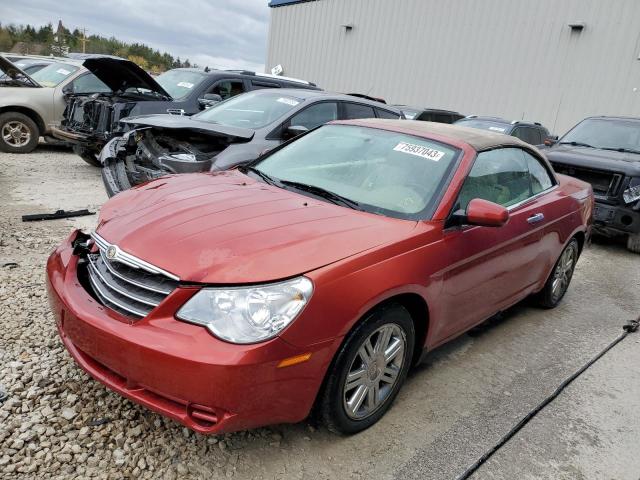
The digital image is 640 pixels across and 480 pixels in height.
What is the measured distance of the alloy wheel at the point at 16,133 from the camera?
8.89m

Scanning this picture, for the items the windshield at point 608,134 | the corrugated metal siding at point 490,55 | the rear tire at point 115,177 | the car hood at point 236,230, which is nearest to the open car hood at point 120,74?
the rear tire at point 115,177

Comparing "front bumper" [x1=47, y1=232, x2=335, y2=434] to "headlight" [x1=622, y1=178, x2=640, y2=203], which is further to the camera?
"headlight" [x1=622, y1=178, x2=640, y2=203]

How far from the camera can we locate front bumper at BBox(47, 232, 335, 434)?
6.61 ft

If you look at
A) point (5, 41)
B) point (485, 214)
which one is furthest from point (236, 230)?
point (5, 41)

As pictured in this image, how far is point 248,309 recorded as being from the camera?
2.11 metres

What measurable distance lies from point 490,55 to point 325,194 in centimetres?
1551

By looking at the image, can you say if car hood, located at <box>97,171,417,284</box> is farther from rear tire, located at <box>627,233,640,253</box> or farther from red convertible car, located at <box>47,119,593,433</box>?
rear tire, located at <box>627,233,640,253</box>

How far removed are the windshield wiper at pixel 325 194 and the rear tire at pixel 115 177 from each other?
93.8 inches

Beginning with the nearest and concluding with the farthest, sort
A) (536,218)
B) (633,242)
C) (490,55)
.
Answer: (536,218) < (633,242) < (490,55)

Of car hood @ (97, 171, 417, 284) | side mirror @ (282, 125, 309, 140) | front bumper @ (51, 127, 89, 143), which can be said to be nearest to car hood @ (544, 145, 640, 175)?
side mirror @ (282, 125, 309, 140)

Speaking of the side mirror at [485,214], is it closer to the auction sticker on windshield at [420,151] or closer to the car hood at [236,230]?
the car hood at [236,230]

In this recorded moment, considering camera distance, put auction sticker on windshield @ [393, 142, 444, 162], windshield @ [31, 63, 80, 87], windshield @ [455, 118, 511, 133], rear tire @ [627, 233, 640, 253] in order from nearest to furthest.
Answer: auction sticker on windshield @ [393, 142, 444, 162], rear tire @ [627, 233, 640, 253], windshield @ [31, 63, 80, 87], windshield @ [455, 118, 511, 133]

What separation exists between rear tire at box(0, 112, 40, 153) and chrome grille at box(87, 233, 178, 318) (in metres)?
7.79

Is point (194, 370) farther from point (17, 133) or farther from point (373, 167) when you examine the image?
point (17, 133)
